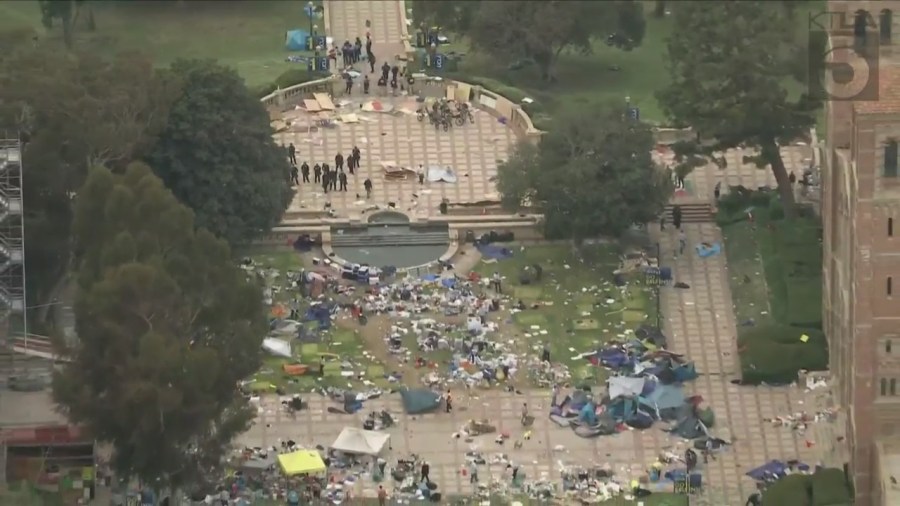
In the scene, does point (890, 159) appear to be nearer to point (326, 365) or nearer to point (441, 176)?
point (326, 365)

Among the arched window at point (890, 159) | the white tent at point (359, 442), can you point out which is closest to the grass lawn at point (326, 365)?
the white tent at point (359, 442)

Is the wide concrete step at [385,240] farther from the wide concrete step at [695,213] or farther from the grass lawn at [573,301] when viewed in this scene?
the wide concrete step at [695,213]

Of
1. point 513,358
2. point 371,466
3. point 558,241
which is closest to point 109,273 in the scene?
point 371,466

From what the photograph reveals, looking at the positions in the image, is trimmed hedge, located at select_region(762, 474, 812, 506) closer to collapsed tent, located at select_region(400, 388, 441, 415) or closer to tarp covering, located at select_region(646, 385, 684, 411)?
tarp covering, located at select_region(646, 385, 684, 411)

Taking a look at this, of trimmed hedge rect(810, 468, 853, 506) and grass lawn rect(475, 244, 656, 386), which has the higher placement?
grass lawn rect(475, 244, 656, 386)

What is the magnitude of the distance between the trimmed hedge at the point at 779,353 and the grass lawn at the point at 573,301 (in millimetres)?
6597

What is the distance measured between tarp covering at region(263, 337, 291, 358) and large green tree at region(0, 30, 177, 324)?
35.1 ft

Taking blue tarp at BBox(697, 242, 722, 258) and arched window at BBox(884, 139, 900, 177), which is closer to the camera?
arched window at BBox(884, 139, 900, 177)

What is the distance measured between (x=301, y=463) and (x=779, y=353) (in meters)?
26.0

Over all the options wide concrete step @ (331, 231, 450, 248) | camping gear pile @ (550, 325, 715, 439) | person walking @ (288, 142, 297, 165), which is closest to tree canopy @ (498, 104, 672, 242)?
wide concrete step @ (331, 231, 450, 248)

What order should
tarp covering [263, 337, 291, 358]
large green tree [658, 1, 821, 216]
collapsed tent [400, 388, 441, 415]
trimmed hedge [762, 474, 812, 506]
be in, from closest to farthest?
1. trimmed hedge [762, 474, 812, 506]
2. collapsed tent [400, 388, 441, 415]
3. tarp covering [263, 337, 291, 358]
4. large green tree [658, 1, 821, 216]

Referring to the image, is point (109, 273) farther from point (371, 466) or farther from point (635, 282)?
point (635, 282)

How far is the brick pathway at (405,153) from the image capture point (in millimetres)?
182875

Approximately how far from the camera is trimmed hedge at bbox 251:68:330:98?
19512 cm
